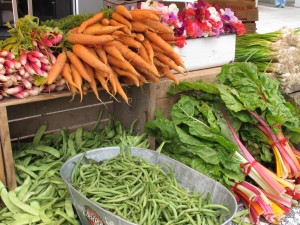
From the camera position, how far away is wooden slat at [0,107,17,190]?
6.32 feet

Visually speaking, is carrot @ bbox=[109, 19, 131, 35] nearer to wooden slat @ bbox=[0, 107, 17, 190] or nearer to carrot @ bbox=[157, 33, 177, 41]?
carrot @ bbox=[157, 33, 177, 41]

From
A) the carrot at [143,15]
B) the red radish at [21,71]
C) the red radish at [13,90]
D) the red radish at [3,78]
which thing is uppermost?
the carrot at [143,15]

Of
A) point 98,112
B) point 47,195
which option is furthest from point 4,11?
point 47,195

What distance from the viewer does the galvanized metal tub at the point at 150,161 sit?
1648 millimetres

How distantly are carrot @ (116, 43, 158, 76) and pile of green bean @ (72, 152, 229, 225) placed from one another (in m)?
0.60

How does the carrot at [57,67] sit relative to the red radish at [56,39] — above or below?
below

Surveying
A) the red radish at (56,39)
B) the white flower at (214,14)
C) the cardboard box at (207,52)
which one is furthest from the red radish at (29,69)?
the white flower at (214,14)

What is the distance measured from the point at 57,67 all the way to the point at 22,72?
0.19 metres

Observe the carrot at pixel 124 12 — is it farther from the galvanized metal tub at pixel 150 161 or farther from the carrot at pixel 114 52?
the galvanized metal tub at pixel 150 161

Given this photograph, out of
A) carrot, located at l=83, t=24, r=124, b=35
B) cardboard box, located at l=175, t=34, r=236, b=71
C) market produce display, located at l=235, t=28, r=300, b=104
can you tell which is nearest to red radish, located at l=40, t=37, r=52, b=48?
carrot, located at l=83, t=24, r=124, b=35

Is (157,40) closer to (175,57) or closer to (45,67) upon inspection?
(175,57)

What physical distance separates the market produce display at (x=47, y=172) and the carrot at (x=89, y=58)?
53 cm

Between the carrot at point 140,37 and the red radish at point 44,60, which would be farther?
the carrot at point 140,37

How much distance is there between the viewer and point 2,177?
6.61 ft
